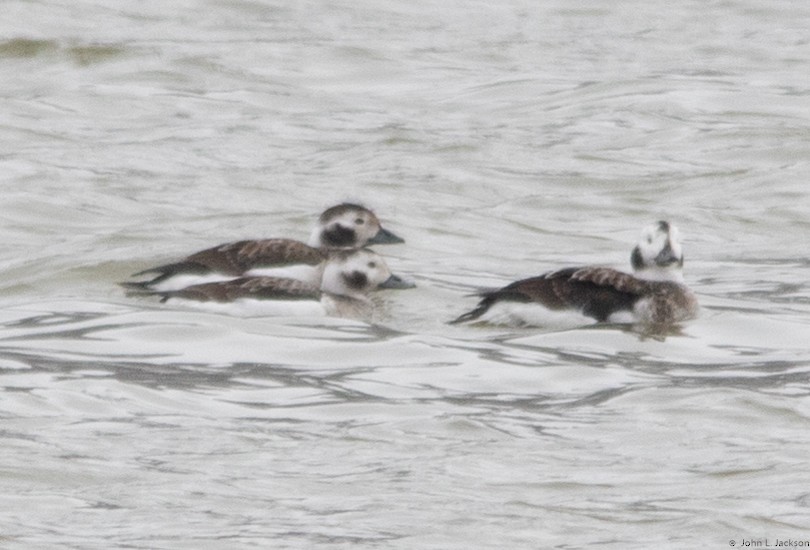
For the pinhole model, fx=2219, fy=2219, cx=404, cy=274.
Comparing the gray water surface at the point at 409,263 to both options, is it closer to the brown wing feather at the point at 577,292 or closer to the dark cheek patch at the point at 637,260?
the brown wing feather at the point at 577,292

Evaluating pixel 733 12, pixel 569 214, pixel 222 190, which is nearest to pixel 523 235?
pixel 569 214

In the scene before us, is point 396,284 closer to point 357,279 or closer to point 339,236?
point 357,279

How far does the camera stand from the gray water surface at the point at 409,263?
23.0 feet

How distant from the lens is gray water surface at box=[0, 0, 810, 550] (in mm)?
7004

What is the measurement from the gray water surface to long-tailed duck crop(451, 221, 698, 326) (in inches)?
4.5

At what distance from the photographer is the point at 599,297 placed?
1055 cm

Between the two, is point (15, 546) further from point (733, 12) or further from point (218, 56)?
point (733, 12)

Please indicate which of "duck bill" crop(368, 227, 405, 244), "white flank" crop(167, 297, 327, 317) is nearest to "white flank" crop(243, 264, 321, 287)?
"white flank" crop(167, 297, 327, 317)

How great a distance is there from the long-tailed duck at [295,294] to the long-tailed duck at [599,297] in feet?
2.24

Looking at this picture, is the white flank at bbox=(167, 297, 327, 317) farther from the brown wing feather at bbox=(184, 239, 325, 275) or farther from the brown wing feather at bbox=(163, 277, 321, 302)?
the brown wing feather at bbox=(184, 239, 325, 275)

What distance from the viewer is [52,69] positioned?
66.5 feet

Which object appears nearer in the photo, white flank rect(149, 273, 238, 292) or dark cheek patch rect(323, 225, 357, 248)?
white flank rect(149, 273, 238, 292)

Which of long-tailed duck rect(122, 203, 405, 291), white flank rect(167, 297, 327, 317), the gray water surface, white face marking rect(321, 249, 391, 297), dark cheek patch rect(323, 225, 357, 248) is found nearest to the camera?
the gray water surface

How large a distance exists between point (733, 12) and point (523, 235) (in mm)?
11149
